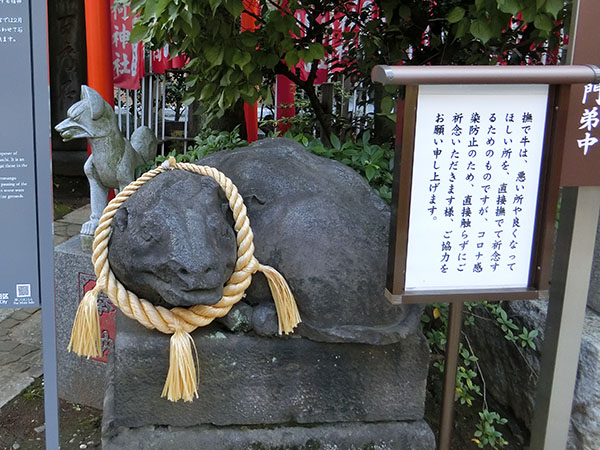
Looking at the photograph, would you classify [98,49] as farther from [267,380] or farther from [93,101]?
[267,380]

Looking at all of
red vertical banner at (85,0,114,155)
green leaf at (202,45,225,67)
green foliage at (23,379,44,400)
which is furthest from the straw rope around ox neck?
red vertical banner at (85,0,114,155)

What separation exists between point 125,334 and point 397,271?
82cm

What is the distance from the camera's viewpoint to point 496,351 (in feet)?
9.47

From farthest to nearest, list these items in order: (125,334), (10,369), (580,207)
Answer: (10,369)
(580,207)
(125,334)

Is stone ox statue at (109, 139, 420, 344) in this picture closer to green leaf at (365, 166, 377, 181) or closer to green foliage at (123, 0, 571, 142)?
green leaf at (365, 166, 377, 181)

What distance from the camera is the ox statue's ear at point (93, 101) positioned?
10.5 ft

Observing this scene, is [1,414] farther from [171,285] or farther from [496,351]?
[496,351]

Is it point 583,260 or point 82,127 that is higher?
point 82,127

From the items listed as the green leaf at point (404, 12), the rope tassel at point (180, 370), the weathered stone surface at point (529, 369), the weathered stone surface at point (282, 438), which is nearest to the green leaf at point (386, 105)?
the green leaf at point (404, 12)

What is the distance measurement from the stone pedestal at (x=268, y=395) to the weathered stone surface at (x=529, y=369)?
84 centimetres

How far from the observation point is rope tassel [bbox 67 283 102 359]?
1765mm

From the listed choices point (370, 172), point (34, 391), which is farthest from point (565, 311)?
point (34, 391)

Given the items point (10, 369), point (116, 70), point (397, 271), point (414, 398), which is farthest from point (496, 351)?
point (116, 70)

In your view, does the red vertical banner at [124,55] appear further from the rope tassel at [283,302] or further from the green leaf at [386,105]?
the rope tassel at [283,302]
